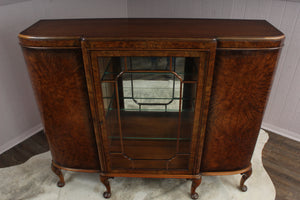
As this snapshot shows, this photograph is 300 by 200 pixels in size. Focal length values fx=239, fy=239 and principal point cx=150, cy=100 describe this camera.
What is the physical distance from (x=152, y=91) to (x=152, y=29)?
0.92 feet

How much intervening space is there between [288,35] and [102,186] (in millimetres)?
1329

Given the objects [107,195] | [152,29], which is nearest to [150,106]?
[152,29]

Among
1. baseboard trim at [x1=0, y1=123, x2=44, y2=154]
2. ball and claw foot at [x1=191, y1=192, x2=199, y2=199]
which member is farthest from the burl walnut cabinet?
baseboard trim at [x1=0, y1=123, x2=44, y2=154]

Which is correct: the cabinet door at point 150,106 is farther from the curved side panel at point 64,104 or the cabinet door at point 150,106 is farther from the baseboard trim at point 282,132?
the baseboard trim at point 282,132

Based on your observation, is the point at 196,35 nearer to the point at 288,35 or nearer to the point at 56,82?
the point at 56,82

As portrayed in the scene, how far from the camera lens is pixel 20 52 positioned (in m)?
1.42

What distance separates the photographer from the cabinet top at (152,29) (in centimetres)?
83

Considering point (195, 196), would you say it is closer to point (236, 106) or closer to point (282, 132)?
point (236, 106)

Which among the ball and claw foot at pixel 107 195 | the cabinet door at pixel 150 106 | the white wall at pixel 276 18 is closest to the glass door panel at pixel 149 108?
the cabinet door at pixel 150 106

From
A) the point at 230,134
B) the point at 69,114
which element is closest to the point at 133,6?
the point at 69,114

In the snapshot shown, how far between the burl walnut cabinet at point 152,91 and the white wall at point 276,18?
0.45 meters

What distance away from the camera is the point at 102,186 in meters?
1.27

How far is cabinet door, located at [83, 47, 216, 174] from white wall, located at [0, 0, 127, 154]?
2.53 ft

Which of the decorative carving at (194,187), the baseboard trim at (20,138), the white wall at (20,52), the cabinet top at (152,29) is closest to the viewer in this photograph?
the cabinet top at (152,29)
